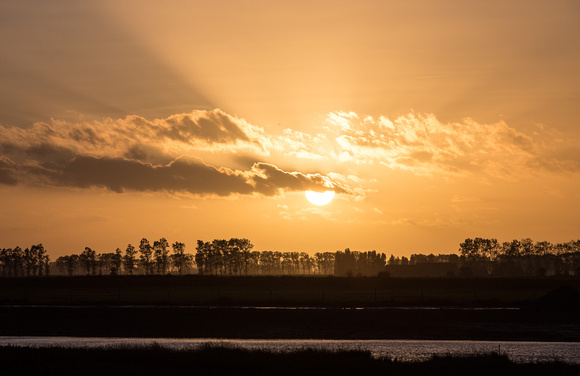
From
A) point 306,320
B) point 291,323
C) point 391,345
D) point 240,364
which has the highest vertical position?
point 240,364

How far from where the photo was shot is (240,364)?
40.4 meters

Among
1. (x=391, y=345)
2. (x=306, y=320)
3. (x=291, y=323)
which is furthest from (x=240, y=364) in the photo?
(x=306, y=320)

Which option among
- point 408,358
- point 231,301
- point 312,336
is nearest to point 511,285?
point 231,301

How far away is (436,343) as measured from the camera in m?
57.2

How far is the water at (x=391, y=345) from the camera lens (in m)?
48.7

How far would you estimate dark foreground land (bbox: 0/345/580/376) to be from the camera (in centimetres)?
3825

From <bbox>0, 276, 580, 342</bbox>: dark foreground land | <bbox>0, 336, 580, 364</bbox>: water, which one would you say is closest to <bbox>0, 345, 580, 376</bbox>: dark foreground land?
<bbox>0, 336, 580, 364</bbox>: water

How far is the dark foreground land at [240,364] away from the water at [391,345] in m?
4.88

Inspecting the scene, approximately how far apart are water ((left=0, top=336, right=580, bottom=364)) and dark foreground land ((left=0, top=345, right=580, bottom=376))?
192 inches

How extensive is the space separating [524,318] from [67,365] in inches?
2053

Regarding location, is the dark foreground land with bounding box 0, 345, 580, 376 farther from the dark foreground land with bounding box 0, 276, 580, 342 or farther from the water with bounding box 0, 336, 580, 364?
the dark foreground land with bounding box 0, 276, 580, 342

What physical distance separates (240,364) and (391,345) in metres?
18.5

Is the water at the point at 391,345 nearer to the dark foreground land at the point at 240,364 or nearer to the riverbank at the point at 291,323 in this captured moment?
the riverbank at the point at 291,323

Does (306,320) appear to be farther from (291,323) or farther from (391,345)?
(391,345)
